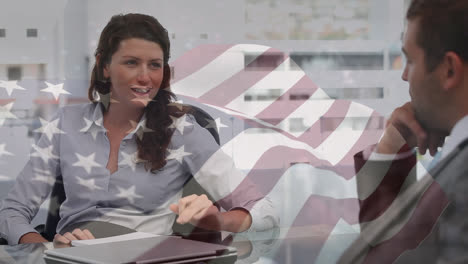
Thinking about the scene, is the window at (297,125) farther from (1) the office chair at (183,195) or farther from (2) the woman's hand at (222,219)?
(2) the woman's hand at (222,219)

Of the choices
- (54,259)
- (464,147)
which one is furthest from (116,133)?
(464,147)

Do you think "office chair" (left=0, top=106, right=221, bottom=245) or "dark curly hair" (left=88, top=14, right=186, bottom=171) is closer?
"office chair" (left=0, top=106, right=221, bottom=245)

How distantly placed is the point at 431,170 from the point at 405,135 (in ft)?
1.52

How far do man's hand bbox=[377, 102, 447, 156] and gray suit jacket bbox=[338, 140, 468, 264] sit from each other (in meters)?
0.32

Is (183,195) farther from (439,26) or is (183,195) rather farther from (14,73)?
(439,26)

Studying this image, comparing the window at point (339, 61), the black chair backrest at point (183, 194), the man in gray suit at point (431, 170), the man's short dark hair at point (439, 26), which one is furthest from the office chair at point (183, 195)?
the man's short dark hair at point (439, 26)

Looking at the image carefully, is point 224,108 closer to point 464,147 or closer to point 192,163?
point 192,163

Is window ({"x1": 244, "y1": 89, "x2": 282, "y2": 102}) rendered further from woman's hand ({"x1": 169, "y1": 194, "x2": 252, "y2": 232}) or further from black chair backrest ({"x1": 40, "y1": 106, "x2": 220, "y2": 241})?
woman's hand ({"x1": 169, "y1": 194, "x2": 252, "y2": 232})

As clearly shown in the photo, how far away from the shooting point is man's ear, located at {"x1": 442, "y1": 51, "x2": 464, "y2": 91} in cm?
116

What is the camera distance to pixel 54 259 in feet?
3.58

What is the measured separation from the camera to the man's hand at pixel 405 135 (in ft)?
4.43
